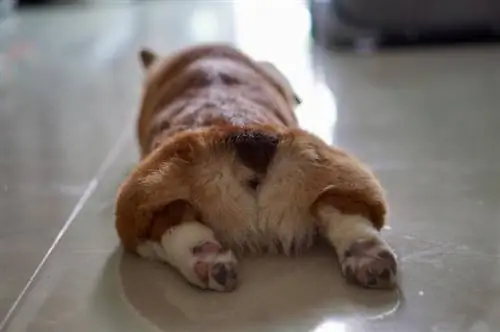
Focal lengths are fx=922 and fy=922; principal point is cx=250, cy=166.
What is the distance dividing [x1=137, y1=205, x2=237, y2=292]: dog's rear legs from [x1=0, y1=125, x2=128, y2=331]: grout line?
29 cm

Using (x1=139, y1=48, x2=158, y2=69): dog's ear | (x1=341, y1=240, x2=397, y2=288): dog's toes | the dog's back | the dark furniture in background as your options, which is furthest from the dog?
the dark furniture in background

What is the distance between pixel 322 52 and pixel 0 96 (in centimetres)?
121

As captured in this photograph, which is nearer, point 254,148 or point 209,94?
point 254,148

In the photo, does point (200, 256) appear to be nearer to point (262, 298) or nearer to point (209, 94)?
point (262, 298)

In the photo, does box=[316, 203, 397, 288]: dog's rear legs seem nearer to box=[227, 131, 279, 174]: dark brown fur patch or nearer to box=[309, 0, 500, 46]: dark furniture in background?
box=[227, 131, 279, 174]: dark brown fur patch

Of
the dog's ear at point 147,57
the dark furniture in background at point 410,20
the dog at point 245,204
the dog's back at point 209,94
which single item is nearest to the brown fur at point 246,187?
the dog at point 245,204

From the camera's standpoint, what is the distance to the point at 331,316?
4.94 ft

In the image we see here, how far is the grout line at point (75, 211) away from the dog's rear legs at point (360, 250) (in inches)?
22.1

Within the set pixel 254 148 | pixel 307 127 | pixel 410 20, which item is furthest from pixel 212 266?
pixel 410 20

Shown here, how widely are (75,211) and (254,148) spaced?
571 mm

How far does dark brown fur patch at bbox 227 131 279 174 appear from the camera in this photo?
1670mm

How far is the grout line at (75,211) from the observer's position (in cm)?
163

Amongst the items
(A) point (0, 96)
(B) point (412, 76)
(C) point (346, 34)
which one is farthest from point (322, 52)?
(A) point (0, 96)

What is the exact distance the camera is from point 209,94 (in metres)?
1.94
